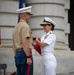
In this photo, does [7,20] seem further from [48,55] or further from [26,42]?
[26,42]

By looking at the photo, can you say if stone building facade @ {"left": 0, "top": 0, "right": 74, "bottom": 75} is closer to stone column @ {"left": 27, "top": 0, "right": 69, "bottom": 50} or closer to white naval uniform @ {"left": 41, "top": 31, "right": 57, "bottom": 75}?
stone column @ {"left": 27, "top": 0, "right": 69, "bottom": 50}

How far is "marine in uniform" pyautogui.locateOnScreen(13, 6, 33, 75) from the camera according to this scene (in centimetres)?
734

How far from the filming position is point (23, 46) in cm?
735

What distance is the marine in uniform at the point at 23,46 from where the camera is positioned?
24.1 ft

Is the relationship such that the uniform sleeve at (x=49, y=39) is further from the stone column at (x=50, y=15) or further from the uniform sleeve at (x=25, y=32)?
the stone column at (x=50, y=15)

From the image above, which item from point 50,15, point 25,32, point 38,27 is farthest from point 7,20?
point 25,32

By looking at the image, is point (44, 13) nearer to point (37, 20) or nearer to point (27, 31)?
point (37, 20)

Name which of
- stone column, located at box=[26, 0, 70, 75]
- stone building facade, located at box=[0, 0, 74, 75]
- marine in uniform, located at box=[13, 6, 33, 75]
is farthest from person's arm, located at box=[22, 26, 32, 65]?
stone column, located at box=[26, 0, 70, 75]

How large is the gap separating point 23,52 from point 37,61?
5987mm

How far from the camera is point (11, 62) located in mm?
13430

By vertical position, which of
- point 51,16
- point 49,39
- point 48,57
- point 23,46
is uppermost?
point 51,16

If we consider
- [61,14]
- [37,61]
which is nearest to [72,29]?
[61,14]

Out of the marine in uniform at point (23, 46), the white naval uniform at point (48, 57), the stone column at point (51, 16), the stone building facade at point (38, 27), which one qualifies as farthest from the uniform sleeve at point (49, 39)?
the stone column at point (51, 16)

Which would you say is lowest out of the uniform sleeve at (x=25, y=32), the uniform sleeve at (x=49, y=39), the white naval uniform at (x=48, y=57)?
the white naval uniform at (x=48, y=57)
